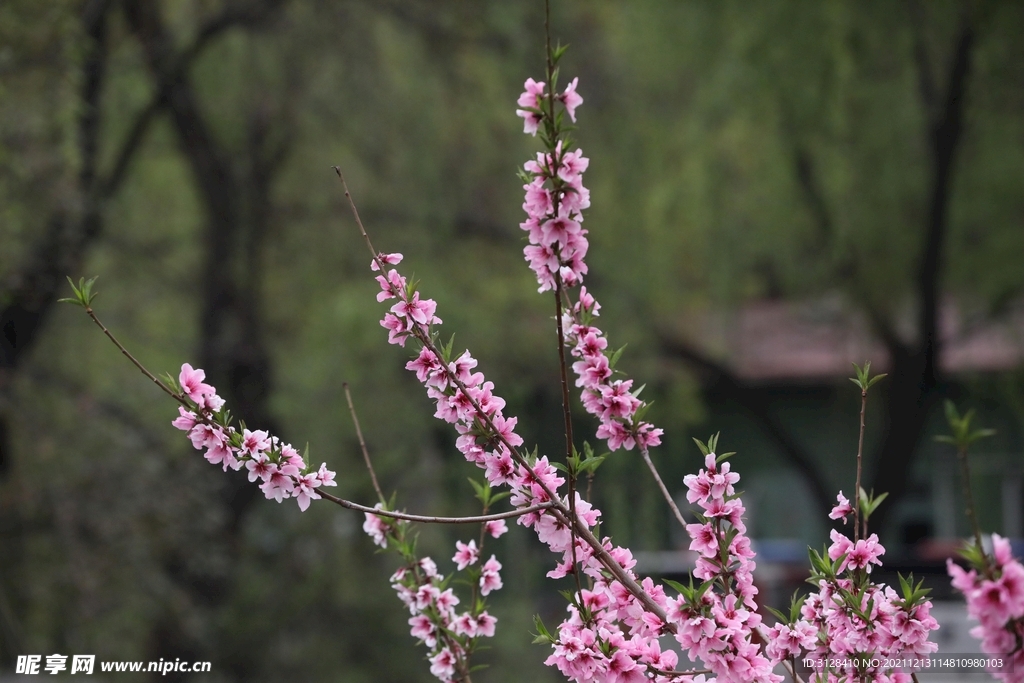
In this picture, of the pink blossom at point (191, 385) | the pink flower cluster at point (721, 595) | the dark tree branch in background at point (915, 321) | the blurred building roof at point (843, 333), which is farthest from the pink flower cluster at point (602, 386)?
the dark tree branch in background at point (915, 321)

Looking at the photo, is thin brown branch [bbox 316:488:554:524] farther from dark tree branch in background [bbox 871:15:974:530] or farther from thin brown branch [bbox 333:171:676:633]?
dark tree branch in background [bbox 871:15:974:530]

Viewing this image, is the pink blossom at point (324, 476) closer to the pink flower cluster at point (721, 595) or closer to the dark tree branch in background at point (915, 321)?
the pink flower cluster at point (721, 595)

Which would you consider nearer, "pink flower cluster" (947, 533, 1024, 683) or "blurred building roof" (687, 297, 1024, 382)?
"pink flower cluster" (947, 533, 1024, 683)

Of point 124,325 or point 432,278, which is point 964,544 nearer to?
point 432,278

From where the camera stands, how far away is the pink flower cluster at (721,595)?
65.0 inches

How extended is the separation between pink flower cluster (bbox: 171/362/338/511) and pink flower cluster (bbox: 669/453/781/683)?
24.0 inches

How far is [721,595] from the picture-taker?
184cm

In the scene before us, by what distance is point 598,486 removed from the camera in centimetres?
898

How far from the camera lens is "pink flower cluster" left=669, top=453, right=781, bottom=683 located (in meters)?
1.65

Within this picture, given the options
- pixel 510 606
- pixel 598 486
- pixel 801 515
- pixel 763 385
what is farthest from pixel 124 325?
pixel 801 515

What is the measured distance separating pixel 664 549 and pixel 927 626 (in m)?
10.0

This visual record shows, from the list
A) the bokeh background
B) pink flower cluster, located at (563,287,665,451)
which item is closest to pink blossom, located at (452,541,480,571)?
pink flower cluster, located at (563,287,665,451)

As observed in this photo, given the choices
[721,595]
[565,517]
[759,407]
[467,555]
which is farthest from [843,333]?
[565,517]

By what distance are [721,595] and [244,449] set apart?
0.84 meters
